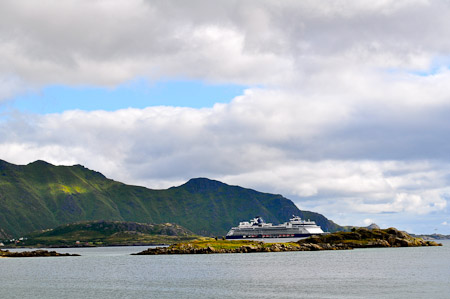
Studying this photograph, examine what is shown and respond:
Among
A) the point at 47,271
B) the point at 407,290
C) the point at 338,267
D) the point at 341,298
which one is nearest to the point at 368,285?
the point at 407,290

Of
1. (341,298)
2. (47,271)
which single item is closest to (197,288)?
(341,298)

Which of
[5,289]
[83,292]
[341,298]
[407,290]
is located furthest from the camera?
[5,289]

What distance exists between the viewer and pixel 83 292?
9875 cm

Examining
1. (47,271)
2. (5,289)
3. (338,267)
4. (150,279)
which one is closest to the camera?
(5,289)

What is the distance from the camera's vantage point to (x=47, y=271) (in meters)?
148

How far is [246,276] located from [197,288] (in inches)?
887

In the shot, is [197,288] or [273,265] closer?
[197,288]

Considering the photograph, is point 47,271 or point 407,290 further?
point 47,271

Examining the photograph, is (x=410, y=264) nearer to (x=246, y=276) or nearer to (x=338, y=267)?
(x=338, y=267)

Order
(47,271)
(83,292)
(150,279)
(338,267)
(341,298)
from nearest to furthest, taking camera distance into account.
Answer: (341,298) < (83,292) < (150,279) < (338,267) < (47,271)

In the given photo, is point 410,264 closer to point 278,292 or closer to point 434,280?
point 434,280

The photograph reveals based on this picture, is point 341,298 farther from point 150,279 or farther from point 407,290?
point 150,279

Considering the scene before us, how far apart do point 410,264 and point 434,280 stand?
4059 cm

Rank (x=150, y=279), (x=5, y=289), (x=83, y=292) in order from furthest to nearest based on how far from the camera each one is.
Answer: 1. (x=150, y=279)
2. (x=5, y=289)
3. (x=83, y=292)
